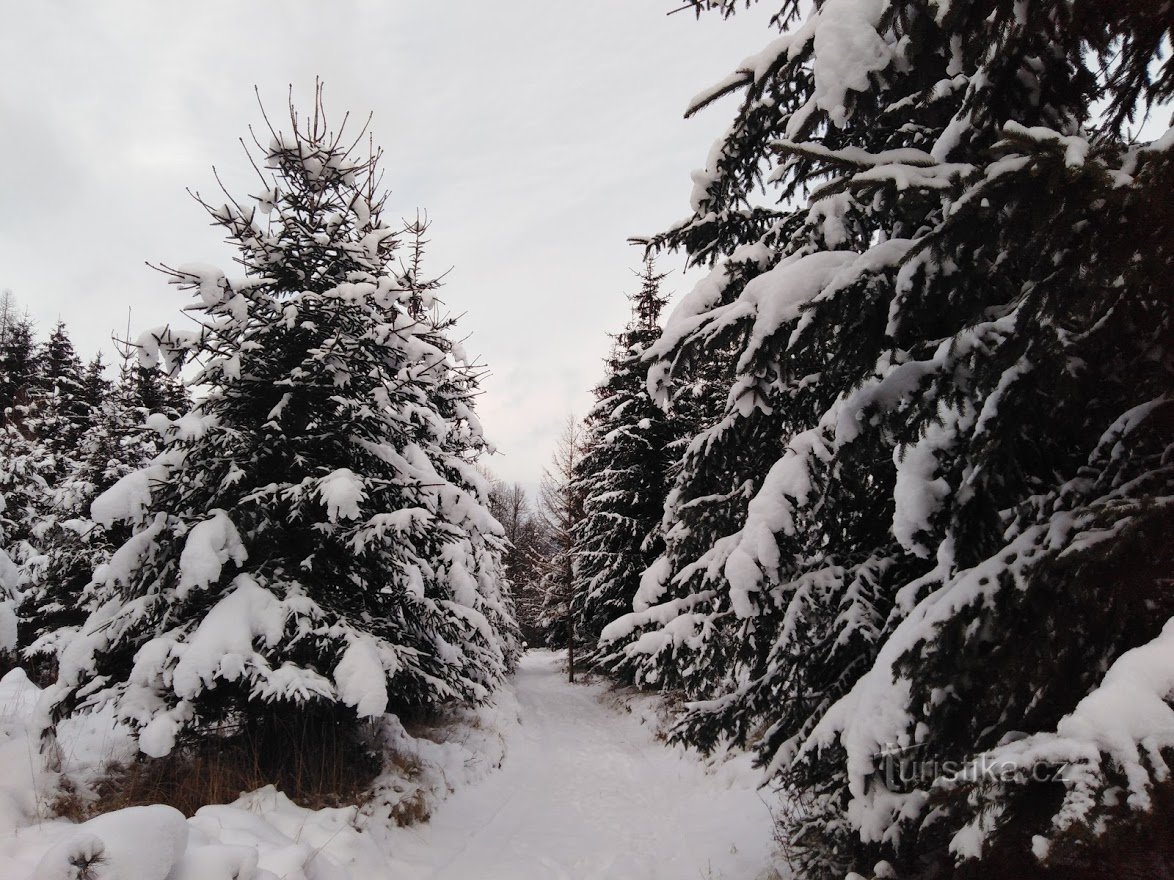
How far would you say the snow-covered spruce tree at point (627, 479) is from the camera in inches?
611

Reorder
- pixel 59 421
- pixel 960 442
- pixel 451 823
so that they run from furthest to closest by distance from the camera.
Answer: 1. pixel 59 421
2. pixel 451 823
3. pixel 960 442

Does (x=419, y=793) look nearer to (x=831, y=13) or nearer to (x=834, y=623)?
(x=834, y=623)

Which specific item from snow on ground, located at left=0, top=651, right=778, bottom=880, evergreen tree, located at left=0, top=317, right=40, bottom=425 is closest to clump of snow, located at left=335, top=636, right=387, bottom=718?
snow on ground, located at left=0, top=651, right=778, bottom=880

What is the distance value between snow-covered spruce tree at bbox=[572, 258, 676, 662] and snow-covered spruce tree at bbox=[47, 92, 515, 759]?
8.06 meters

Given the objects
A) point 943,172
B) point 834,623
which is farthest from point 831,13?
point 834,623

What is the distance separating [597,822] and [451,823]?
1.87m

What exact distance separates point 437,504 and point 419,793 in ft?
10.5

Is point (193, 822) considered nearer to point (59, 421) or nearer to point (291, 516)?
point (291, 516)

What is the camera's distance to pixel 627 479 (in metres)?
15.7

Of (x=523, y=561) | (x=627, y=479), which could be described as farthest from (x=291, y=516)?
(x=523, y=561)

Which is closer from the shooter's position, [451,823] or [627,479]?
[451,823]

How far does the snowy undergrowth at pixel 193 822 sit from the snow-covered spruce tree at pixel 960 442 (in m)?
2.86

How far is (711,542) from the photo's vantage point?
16.5 ft

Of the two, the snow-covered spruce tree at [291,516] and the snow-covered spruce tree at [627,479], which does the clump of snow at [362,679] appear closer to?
the snow-covered spruce tree at [291,516]
